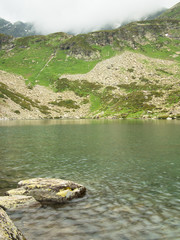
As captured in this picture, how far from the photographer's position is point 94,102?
18938cm

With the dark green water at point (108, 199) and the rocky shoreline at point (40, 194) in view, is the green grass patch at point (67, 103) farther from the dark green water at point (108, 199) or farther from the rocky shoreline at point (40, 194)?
the rocky shoreline at point (40, 194)

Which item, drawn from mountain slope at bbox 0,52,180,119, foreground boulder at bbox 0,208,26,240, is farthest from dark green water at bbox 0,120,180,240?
mountain slope at bbox 0,52,180,119

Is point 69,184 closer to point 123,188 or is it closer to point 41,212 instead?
point 41,212

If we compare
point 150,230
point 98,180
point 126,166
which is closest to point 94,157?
point 126,166

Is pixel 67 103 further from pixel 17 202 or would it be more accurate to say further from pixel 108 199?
pixel 17 202

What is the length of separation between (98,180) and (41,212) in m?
7.62

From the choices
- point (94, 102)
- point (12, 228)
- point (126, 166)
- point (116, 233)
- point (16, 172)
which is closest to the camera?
point (12, 228)

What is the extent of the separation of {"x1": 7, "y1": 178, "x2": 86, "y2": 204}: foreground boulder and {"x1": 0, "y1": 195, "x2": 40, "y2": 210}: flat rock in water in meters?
0.58

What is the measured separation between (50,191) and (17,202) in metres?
2.27

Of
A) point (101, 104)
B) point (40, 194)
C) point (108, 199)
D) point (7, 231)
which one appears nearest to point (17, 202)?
point (40, 194)

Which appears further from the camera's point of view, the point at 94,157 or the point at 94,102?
the point at 94,102

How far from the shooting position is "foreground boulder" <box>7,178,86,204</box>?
1384 centimetres

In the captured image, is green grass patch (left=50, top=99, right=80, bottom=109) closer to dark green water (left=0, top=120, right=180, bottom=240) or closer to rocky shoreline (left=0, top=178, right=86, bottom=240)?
dark green water (left=0, top=120, right=180, bottom=240)

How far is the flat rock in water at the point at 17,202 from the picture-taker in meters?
12.5
